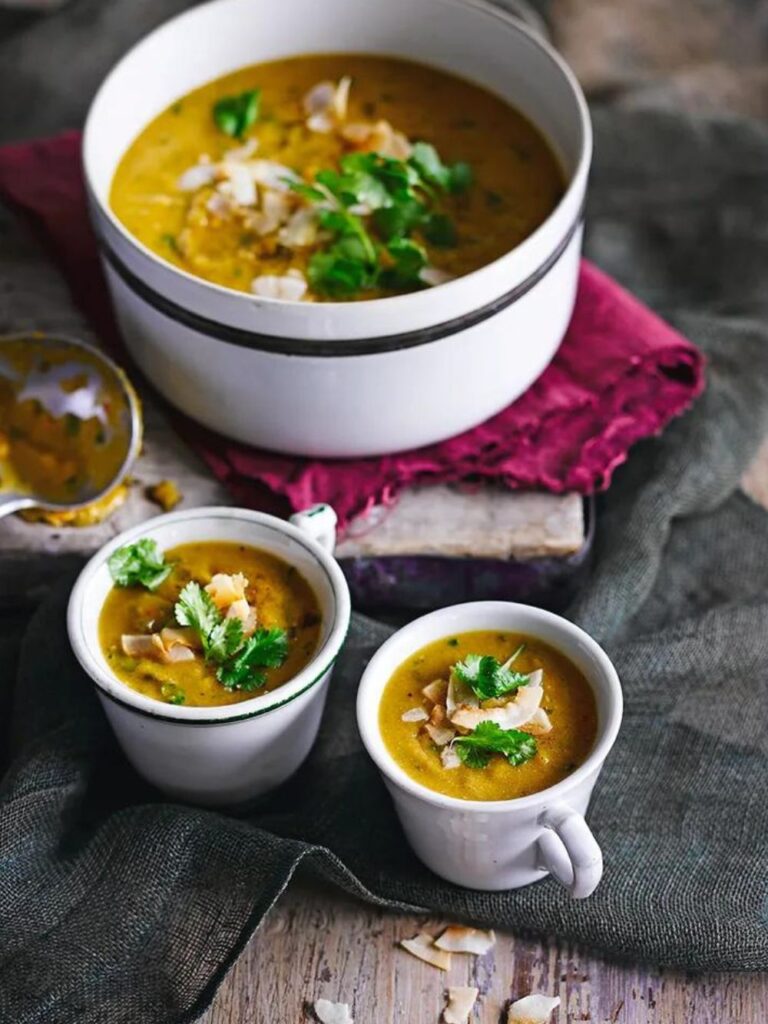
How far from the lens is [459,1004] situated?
185 cm

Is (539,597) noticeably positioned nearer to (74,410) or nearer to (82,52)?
(74,410)

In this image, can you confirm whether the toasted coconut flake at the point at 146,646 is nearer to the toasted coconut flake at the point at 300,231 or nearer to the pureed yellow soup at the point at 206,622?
the pureed yellow soup at the point at 206,622

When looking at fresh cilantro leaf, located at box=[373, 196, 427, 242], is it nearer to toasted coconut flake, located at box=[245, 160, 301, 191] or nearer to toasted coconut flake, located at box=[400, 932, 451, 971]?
toasted coconut flake, located at box=[245, 160, 301, 191]

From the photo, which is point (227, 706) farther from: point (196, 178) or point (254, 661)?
point (196, 178)

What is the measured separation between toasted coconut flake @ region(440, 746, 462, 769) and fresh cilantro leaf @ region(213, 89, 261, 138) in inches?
44.6

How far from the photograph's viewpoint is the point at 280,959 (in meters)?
1.91

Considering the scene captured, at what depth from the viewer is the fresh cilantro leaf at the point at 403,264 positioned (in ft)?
7.06

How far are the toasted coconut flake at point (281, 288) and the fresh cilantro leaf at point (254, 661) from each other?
51 centimetres

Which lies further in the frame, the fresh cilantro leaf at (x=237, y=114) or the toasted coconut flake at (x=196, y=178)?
the fresh cilantro leaf at (x=237, y=114)

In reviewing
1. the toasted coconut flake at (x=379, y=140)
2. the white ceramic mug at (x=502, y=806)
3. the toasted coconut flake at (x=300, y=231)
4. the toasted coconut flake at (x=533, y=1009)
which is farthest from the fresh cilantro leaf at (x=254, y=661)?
the toasted coconut flake at (x=379, y=140)

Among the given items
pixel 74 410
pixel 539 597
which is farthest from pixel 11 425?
pixel 539 597

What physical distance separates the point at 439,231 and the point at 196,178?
0.39 meters

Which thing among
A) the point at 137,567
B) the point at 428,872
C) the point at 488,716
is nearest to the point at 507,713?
the point at 488,716


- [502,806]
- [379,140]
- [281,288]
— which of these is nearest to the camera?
[502,806]
